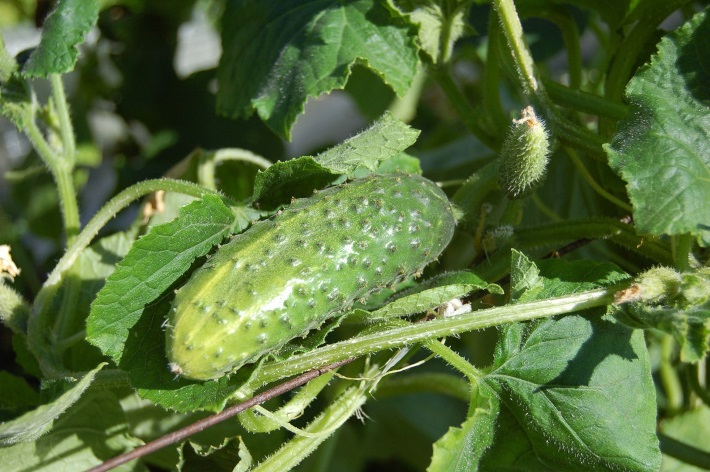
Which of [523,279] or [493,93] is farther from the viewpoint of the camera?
[493,93]

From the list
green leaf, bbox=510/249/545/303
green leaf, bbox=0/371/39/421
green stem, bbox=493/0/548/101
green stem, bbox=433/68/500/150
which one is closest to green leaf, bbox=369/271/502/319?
green leaf, bbox=510/249/545/303

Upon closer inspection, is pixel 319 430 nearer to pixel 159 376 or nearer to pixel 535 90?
pixel 159 376

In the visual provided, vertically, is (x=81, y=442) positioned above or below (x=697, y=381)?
above

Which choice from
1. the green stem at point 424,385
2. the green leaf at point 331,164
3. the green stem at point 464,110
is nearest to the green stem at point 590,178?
the green stem at point 464,110

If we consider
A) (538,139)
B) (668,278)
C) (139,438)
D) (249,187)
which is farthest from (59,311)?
(668,278)

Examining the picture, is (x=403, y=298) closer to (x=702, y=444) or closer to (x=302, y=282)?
(x=302, y=282)

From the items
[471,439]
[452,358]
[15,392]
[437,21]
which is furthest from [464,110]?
[15,392]
